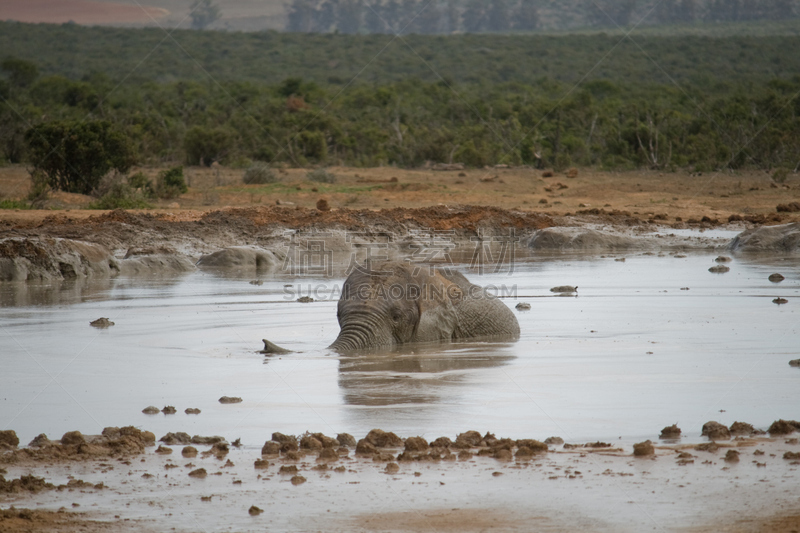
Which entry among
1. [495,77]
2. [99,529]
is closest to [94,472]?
[99,529]

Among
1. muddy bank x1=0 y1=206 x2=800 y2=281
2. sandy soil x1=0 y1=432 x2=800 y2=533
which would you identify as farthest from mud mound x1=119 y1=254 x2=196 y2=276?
sandy soil x1=0 y1=432 x2=800 y2=533

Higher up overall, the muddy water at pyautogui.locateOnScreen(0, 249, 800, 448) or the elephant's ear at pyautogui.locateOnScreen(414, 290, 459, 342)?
the elephant's ear at pyautogui.locateOnScreen(414, 290, 459, 342)

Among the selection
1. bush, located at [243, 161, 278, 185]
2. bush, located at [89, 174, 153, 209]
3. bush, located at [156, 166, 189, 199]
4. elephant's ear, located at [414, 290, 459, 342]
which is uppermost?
bush, located at [243, 161, 278, 185]

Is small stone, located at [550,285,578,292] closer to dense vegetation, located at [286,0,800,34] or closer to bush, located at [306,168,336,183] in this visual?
bush, located at [306,168,336,183]

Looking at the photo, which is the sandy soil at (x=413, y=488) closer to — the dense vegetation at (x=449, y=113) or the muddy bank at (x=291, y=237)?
the muddy bank at (x=291, y=237)

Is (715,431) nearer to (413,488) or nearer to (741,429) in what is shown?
(741,429)

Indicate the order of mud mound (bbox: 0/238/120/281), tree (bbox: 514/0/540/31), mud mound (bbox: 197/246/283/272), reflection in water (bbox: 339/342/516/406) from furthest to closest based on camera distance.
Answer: tree (bbox: 514/0/540/31) → mud mound (bbox: 197/246/283/272) → mud mound (bbox: 0/238/120/281) → reflection in water (bbox: 339/342/516/406)

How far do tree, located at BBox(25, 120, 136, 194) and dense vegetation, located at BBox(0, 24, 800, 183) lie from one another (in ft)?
0.53

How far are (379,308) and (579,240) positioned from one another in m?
12.4

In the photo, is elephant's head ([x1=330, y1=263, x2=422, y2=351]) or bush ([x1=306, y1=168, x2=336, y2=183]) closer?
elephant's head ([x1=330, y1=263, x2=422, y2=351])

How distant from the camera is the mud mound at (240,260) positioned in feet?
55.7

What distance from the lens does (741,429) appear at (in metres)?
5.35

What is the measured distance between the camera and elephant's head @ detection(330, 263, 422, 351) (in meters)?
8.38

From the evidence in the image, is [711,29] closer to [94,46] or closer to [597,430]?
[94,46]
